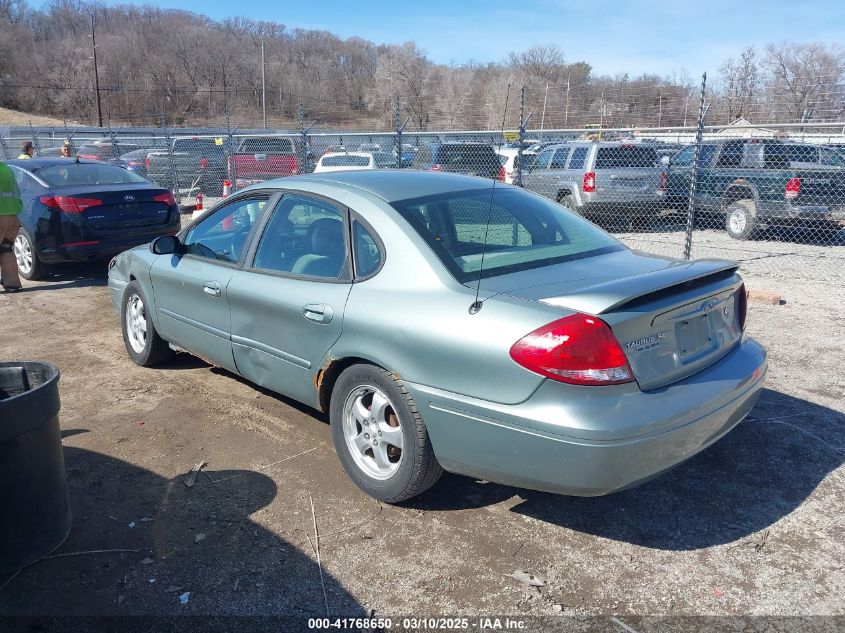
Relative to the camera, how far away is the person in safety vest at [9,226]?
7.92 m

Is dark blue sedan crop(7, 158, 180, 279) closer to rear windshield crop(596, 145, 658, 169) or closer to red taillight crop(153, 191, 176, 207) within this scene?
red taillight crop(153, 191, 176, 207)

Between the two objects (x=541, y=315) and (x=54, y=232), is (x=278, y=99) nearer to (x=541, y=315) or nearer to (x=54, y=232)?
(x=54, y=232)

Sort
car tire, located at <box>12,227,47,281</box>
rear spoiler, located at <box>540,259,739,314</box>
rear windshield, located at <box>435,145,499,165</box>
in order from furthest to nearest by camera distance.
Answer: rear windshield, located at <box>435,145,499,165</box> < car tire, located at <box>12,227,47,281</box> < rear spoiler, located at <box>540,259,739,314</box>

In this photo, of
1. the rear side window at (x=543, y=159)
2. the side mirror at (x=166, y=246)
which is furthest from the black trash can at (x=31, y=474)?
the rear side window at (x=543, y=159)

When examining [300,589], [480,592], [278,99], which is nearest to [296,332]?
[300,589]

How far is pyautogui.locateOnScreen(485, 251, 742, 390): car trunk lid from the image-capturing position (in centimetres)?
280

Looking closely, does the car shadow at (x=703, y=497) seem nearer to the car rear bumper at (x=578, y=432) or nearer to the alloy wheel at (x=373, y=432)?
the alloy wheel at (x=373, y=432)

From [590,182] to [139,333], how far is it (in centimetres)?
924

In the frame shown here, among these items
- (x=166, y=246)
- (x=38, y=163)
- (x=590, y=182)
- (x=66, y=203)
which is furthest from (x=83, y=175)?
(x=590, y=182)

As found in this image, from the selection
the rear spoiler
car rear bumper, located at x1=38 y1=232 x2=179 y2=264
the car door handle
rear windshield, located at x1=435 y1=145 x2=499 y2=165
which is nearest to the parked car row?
rear windshield, located at x1=435 y1=145 x2=499 y2=165

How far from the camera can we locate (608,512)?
11.0 feet

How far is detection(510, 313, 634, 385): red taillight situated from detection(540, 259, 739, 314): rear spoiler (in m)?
0.08

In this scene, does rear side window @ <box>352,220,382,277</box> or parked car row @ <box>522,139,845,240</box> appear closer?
rear side window @ <box>352,220,382,277</box>

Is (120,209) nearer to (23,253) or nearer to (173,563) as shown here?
(23,253)
